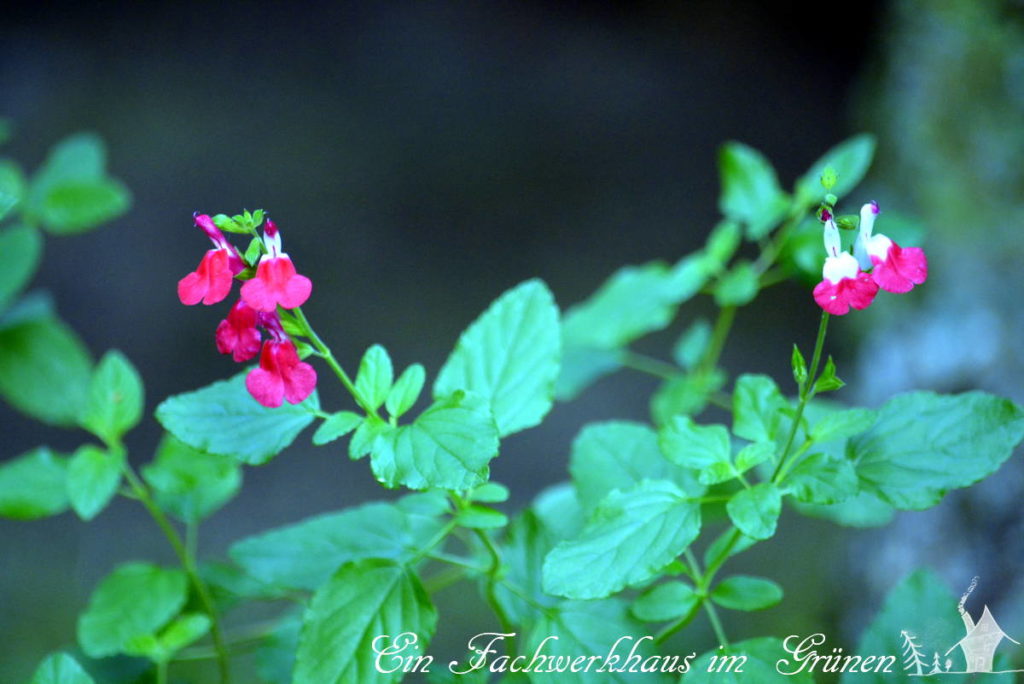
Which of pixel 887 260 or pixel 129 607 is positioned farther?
pixel 129 607

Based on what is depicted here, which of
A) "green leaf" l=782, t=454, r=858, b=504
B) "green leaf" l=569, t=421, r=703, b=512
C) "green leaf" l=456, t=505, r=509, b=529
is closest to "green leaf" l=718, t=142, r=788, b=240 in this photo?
"green leaf" l=569, t=421, r=703, b=512

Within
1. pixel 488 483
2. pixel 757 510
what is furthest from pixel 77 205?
pixel 757 510

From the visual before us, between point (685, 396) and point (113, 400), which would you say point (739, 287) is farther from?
point (113, 400)

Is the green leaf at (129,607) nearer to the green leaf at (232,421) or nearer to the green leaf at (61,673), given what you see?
the green leaf at (61,673)

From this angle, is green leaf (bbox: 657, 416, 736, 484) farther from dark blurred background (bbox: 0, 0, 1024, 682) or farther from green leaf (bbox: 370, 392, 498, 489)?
dark blurred background (bbox: 0, 0, 1024, 682)

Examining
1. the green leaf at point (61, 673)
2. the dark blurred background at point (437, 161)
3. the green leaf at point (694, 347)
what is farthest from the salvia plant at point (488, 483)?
the dark blurred background at point (437, 161)
